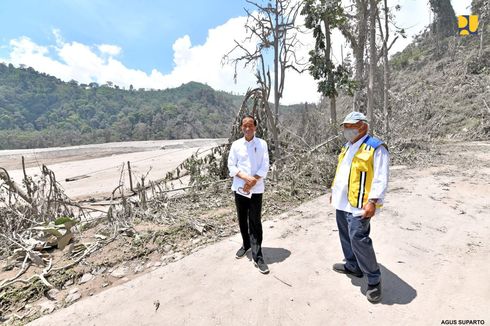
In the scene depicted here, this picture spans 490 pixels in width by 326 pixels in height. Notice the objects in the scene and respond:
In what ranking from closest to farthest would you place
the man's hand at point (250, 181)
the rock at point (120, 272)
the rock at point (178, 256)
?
the man's hand at point (250, 181), the rock at point (120, 272), the rock at point (178, 256)

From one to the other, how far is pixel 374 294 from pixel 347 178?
40.5 inches

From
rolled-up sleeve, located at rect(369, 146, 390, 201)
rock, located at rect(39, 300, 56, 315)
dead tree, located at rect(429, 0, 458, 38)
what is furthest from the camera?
dead tree, located at rect(429, 0, 458, 38)

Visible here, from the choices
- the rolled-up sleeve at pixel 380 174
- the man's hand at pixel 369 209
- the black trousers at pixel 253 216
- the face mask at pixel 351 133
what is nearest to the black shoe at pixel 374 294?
the man's hand at pixel 369 209

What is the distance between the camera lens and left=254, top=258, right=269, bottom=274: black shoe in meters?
3.21

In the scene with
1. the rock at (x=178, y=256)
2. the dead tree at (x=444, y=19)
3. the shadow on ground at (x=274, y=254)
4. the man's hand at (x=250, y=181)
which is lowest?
the shadow on ground at (x=274, y=254)

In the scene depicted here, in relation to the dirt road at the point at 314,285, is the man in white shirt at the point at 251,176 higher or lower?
higher

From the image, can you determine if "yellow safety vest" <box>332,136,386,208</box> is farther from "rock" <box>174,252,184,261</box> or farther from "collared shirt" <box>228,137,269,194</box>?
"rock" <box>174,252,184,261</box>

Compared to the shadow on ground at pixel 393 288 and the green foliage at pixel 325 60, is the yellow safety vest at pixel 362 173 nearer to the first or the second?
the shadow on ground at pixel 393 288

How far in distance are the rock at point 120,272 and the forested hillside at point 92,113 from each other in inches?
2468

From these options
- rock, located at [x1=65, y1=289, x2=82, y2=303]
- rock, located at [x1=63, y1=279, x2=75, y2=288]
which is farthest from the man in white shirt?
rock, located at [x1=63, y1=279, x2=75, y2=288]

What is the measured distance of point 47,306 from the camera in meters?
2.98

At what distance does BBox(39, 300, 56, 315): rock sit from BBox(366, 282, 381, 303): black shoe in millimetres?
2973

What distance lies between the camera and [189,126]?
2830 inches

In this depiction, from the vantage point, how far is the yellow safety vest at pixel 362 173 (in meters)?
2.51
